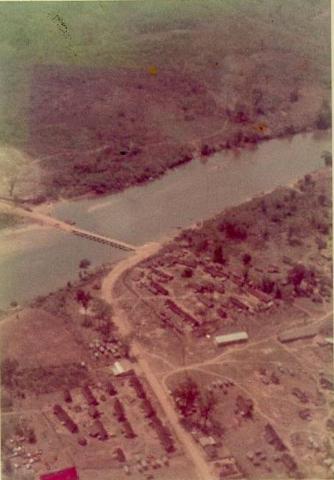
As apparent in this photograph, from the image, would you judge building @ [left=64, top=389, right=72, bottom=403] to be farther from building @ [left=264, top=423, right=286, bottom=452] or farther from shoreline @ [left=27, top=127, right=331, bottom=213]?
shoreline @ [left=27, top=127, right=331, bottom=213]

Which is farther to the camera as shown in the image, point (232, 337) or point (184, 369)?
point (232, 337)

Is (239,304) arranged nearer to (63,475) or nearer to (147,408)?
(147,408)

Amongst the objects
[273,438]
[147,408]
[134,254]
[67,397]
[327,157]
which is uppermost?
[327,157]

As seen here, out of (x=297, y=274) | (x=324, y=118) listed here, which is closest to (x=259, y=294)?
(x=297, y=274)

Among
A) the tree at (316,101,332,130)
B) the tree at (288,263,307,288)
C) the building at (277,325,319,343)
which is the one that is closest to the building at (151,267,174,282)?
the tree at (288,263,307,288)

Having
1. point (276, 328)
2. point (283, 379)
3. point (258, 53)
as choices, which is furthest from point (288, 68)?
point (283, 379)

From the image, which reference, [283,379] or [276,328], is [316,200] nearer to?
[276,328]
